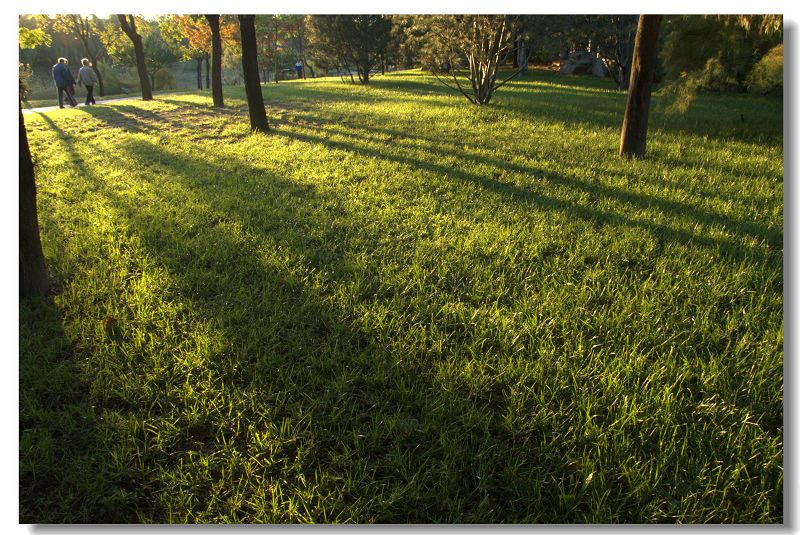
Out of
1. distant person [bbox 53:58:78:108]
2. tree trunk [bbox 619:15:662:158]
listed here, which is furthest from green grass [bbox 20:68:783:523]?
distant person [bbox 53:58:78:108]

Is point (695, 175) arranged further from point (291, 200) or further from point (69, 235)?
point (69, 235)

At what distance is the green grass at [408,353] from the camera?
154 cm

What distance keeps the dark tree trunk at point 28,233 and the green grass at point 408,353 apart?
0.52 feet

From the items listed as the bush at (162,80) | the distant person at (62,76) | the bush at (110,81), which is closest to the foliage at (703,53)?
the distant person at (62,76)

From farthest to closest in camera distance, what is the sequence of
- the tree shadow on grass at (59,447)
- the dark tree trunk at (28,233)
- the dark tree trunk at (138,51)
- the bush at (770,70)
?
the dark tree trunk at (138,51) → the bush at (770,70) → the dark tree trunk at (28,233) → the tree shadow on grass at (59,447)

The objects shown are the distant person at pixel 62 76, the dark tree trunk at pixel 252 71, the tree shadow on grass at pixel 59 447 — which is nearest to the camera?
the tree shadow on grass at pixel 59 447

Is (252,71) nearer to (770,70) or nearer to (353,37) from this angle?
(770,70)

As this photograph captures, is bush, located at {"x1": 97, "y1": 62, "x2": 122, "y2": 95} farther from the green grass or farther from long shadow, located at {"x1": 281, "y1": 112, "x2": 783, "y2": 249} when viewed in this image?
the green grass

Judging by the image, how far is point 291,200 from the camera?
Result: 15.0 ft

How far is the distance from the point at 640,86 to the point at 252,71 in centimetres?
735

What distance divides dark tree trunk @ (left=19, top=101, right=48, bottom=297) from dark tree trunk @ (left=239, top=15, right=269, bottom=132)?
21.3ft

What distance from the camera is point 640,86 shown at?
5.91 meters

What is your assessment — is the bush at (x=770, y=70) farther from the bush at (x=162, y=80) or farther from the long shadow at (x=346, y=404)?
the bush at (x=162, y=80)
